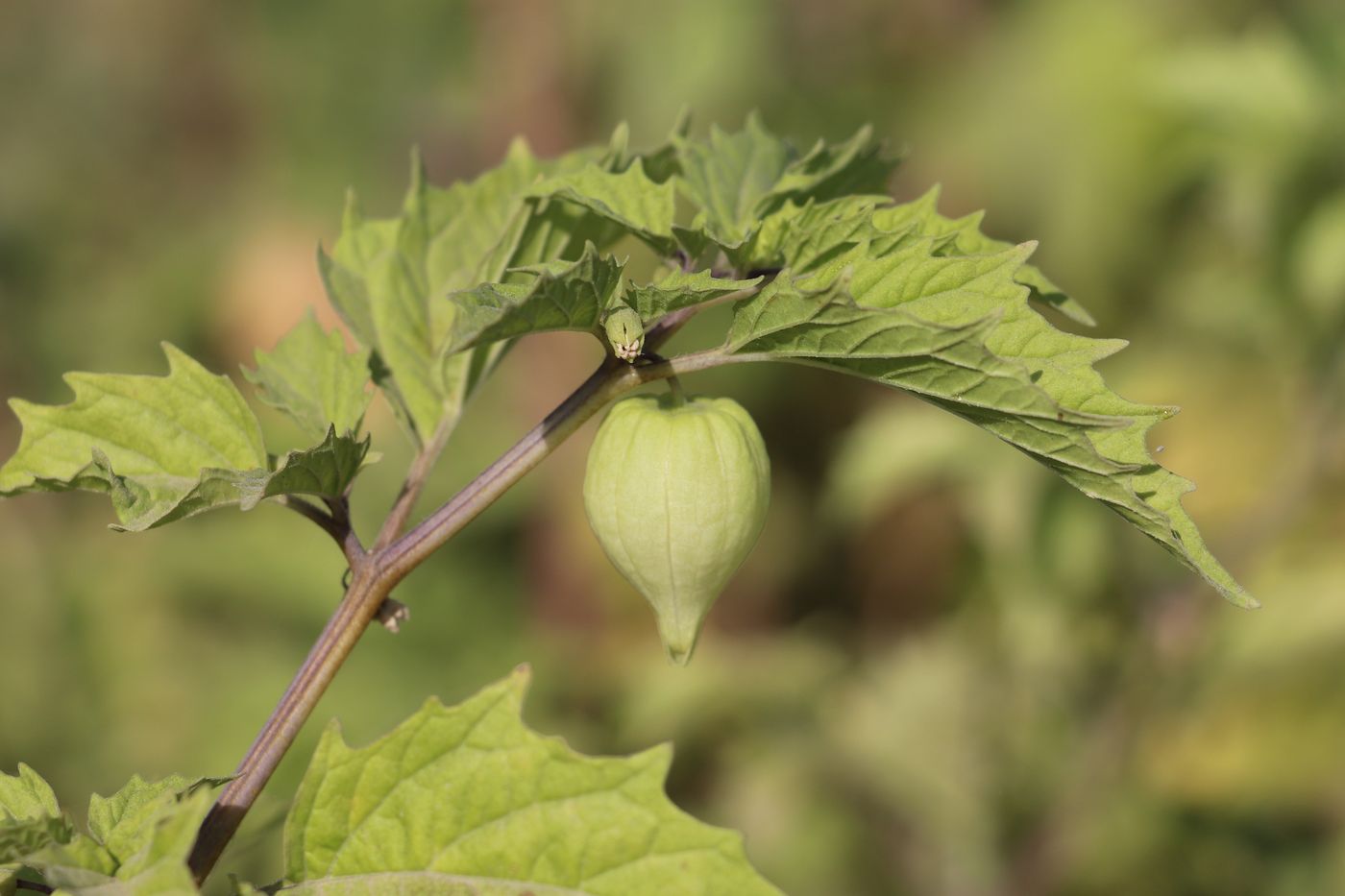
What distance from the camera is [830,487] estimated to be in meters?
2.55

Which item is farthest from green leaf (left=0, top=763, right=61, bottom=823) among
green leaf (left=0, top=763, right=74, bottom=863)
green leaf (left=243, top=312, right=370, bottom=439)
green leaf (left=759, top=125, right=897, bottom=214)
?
green leaf (left=759, top=125, right=897, bottom=214)

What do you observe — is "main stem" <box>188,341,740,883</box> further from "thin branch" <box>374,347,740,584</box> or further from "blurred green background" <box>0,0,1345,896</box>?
"blurred green background" <box>0,0,1345,896</box>

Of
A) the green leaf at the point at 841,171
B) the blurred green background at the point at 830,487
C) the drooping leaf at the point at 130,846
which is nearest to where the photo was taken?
the drooping leaf at the point at 130,846

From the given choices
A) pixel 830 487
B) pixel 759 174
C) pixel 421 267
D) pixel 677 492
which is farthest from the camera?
pixel 830 487

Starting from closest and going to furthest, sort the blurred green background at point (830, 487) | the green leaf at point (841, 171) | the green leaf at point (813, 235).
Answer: the green leaf at point (813, 235), the green leaf at point (841, 171), the blurred green background at point (830, 487)

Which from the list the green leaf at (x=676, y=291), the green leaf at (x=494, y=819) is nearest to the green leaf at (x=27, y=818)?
the green leaf at (x=494, y=819)

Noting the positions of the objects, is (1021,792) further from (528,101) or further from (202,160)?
(202,160)

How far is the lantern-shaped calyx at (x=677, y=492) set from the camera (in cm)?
71

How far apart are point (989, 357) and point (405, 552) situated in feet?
1.05

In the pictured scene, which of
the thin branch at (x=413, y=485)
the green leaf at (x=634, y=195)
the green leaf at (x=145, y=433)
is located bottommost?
the thin branch at (x=413, y=485)

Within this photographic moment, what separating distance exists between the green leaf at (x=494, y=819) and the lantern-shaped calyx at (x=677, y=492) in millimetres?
102

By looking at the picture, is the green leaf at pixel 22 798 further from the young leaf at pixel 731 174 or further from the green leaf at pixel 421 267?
the young leaf at pixel 731 174

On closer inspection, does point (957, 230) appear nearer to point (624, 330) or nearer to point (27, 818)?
point (624, 330)

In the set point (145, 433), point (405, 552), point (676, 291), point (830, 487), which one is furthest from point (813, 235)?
point (830, 487)
